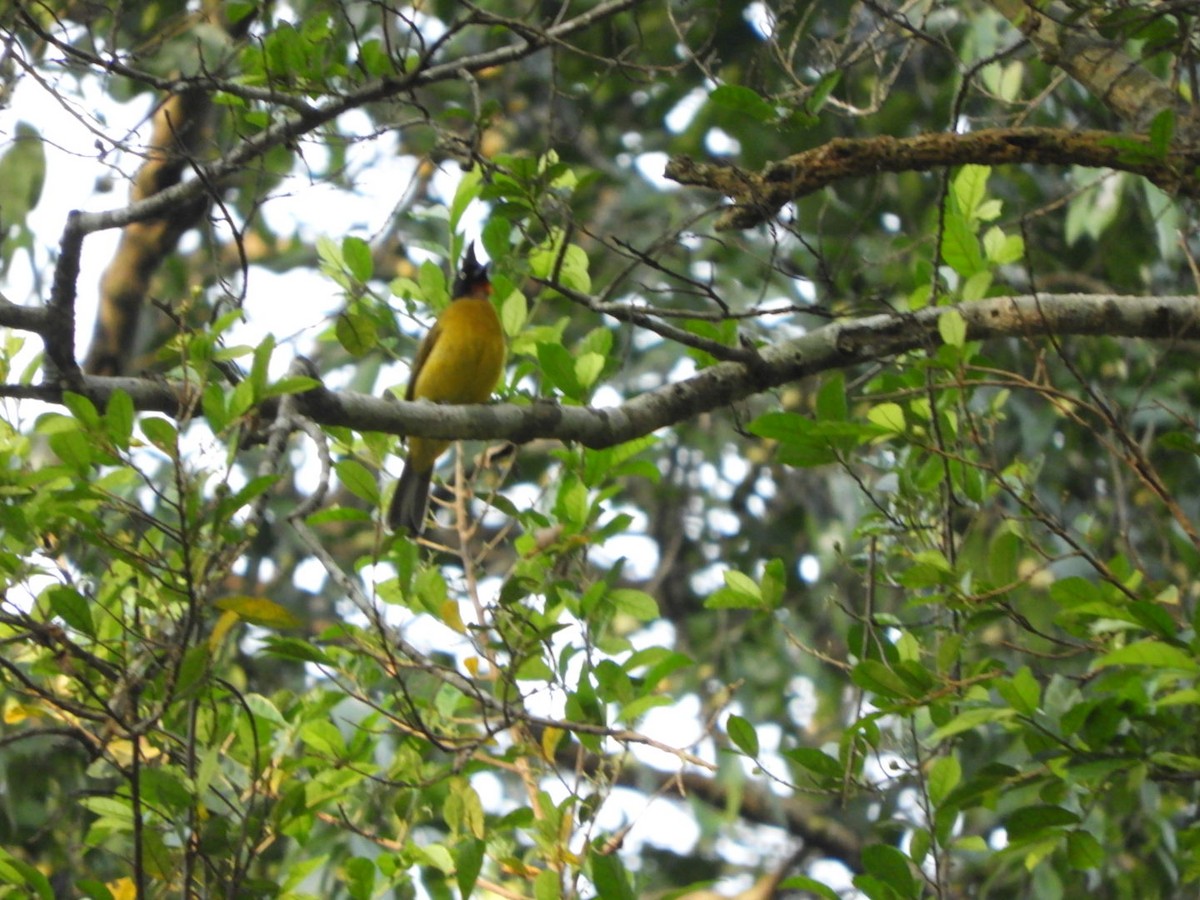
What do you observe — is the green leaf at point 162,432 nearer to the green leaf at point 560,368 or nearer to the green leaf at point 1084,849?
the green leaf at point 560,368

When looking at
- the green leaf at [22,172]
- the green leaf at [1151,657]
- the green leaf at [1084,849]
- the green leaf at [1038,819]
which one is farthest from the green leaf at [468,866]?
the green leaf at [22,172]

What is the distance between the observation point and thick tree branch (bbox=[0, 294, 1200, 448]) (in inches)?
124

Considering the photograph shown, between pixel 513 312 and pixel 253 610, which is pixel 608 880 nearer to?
pixel 253 610

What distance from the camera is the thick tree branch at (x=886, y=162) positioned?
294cm

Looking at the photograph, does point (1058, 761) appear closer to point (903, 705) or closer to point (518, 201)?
point (903, 705)

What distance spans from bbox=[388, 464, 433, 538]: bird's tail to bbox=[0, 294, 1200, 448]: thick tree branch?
1.11 metres

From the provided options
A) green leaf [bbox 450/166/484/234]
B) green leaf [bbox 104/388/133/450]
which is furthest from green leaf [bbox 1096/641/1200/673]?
green leaf [bbox 450/166/484/234]

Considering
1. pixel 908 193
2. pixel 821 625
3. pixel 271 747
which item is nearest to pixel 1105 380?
pixel 908 193

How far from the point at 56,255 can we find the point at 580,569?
4.70ft

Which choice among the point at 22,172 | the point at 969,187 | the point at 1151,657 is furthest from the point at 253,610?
the point at 22,172

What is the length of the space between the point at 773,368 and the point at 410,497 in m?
1.67

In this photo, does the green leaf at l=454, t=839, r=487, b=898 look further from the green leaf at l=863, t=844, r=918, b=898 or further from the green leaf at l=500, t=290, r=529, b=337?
the green leaf at l=500, t=290, r=529, b=337

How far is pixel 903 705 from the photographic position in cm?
273

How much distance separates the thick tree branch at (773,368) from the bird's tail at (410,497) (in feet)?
3.64
